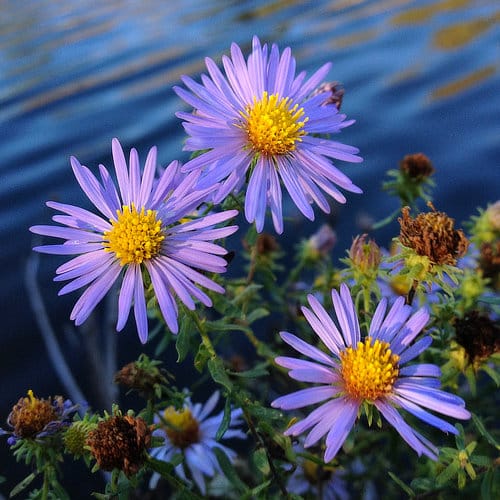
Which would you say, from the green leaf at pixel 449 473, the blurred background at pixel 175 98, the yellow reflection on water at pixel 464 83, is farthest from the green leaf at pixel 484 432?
the yellow reflection on water at pixel 464 83

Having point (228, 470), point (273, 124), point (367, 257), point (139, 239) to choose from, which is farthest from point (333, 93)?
point (228, 470)

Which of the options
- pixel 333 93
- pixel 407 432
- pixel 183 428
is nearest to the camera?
pixel 407 432

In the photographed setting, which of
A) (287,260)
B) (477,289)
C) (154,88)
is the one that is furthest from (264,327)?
(154,88)

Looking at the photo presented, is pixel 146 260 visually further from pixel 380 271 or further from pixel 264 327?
pixel 264 327

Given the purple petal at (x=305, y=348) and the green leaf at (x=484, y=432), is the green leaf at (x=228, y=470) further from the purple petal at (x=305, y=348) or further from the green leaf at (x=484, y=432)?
the green leaf at (x=484, y=432)

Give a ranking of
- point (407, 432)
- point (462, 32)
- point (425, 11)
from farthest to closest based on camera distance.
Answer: point (425, 11) < point (462, 32) < point (407, 432)

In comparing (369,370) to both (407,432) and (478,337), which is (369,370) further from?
(478,337)
